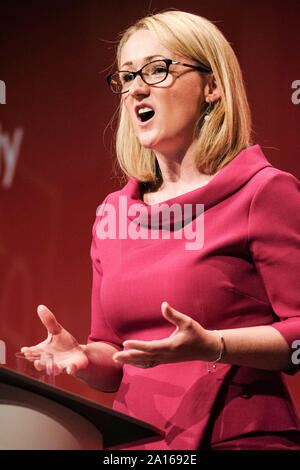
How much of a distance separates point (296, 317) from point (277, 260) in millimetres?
96

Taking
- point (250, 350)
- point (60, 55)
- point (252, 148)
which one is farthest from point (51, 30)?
point (250, 350)

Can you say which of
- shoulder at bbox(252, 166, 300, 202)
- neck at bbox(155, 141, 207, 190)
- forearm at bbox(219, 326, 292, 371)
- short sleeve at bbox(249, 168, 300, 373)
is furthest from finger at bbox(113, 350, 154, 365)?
neck at bbox(155, 141, 207, 190)

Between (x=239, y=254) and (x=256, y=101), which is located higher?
(x=256, y=101)

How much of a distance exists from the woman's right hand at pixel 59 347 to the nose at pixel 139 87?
1.47 ft

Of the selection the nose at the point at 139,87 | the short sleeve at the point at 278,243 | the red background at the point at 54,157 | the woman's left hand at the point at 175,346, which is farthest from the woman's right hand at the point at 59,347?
the red background at the point at 54,157

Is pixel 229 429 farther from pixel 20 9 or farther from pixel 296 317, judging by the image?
pixel 20 9

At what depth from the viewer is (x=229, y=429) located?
3.47 ft

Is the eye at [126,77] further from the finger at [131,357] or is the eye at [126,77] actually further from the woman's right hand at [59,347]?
the finger at [131,357]

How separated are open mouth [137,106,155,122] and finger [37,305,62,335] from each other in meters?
0.42

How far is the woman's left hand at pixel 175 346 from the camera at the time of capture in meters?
0.88

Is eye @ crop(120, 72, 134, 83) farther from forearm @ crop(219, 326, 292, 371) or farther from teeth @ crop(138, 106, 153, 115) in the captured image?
forearm @ crop(219, 326, 292, 371)

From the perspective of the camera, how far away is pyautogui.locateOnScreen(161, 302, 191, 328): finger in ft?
2.86

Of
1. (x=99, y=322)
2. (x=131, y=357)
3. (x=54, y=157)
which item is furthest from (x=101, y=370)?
(x=54, y=157)

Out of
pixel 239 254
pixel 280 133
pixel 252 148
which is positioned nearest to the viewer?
pixel 239 254
